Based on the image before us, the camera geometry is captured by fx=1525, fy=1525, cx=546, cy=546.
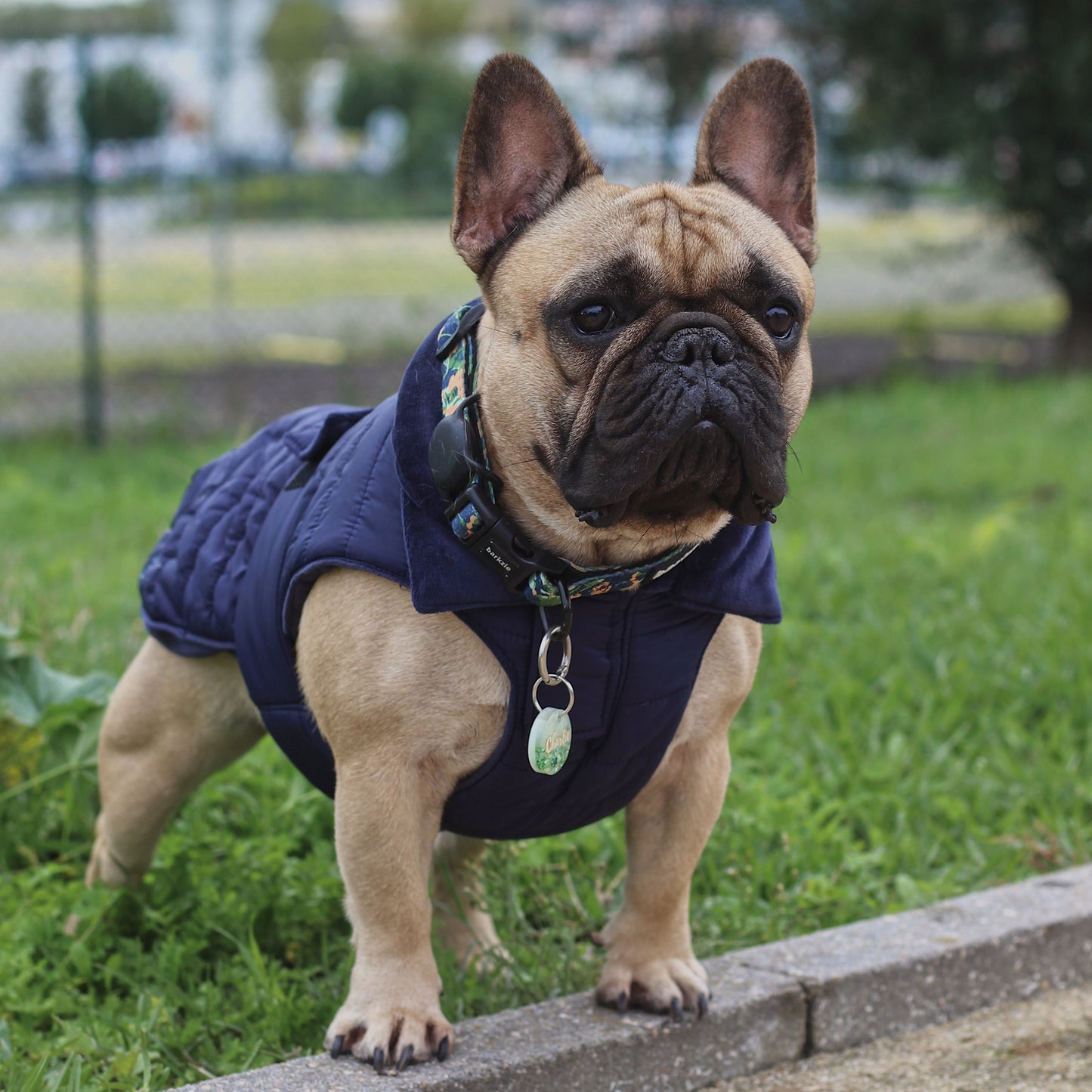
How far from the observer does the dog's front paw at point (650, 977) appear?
2865mm

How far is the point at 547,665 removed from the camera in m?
2.56

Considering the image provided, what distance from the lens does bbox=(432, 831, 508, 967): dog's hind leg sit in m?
3.22

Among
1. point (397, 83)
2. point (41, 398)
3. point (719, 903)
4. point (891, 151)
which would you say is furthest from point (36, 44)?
point (719, 903)

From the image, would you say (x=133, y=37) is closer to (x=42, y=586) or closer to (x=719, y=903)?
(x=42, y=586)

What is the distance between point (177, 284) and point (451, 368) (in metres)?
8.37

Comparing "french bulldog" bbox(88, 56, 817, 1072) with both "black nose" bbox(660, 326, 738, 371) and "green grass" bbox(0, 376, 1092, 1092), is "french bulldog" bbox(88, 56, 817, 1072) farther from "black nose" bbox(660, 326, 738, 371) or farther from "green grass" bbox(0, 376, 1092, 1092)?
"green grass" bbox(0, 376, 1092, 1092)

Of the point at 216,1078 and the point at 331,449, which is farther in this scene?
the point at 331,449

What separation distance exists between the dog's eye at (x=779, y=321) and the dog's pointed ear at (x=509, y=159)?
435 mm

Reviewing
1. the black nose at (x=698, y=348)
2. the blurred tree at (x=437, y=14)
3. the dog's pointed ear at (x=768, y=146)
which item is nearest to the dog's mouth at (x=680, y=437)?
the black nose at (x=698, y=348)

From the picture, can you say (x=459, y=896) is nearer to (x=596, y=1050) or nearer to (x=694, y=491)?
(x=596, y=1050)

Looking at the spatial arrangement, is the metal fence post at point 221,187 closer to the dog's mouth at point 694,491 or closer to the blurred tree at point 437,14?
the dog's mouth at point 694,491

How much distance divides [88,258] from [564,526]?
6525 mm

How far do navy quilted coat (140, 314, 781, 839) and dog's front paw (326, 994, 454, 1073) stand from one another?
0.34 m

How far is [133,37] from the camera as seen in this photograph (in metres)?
8.94
